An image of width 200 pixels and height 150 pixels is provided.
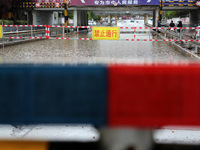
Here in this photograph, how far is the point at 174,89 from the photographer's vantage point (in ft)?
8.81

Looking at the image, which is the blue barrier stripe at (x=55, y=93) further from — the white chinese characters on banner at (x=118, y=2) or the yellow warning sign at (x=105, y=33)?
the white chinese characters on banner at (x=118, y=2)

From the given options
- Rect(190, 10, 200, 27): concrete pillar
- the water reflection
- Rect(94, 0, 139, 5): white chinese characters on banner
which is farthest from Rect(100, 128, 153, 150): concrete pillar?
Rect(190, 10, 200, 27): concrete pillar

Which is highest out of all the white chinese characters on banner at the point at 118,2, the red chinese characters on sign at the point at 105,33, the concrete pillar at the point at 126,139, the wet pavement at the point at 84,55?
the white chinese characters on banner at the point at 118,2

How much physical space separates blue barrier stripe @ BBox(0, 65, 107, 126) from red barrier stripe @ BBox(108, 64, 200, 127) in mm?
138

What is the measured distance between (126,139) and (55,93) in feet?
2.53

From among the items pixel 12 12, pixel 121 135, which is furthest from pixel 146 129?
pixel 12 12

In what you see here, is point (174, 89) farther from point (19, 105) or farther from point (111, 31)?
point (111, 31)

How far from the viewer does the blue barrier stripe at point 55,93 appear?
272 centimetres

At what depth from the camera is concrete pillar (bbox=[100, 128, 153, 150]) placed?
271cm

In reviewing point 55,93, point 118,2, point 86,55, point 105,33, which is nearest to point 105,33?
point 105,33

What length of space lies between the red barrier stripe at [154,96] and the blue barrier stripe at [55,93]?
138 mm

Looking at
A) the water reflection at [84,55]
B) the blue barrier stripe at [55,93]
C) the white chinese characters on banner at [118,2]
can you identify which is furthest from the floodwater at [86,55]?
the white chinese characters on banner at [118,2]

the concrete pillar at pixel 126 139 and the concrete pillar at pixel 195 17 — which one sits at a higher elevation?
the concrete pillar at pixel 195 17

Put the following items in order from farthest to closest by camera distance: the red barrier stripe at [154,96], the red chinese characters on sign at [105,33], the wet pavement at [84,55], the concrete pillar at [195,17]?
1. the concrete pillar at [195,17]
2. the red chinese characters on sign at [105,33]
3. the wet pavement at [84,55]
4. the red barrier stripe at [154,96]
